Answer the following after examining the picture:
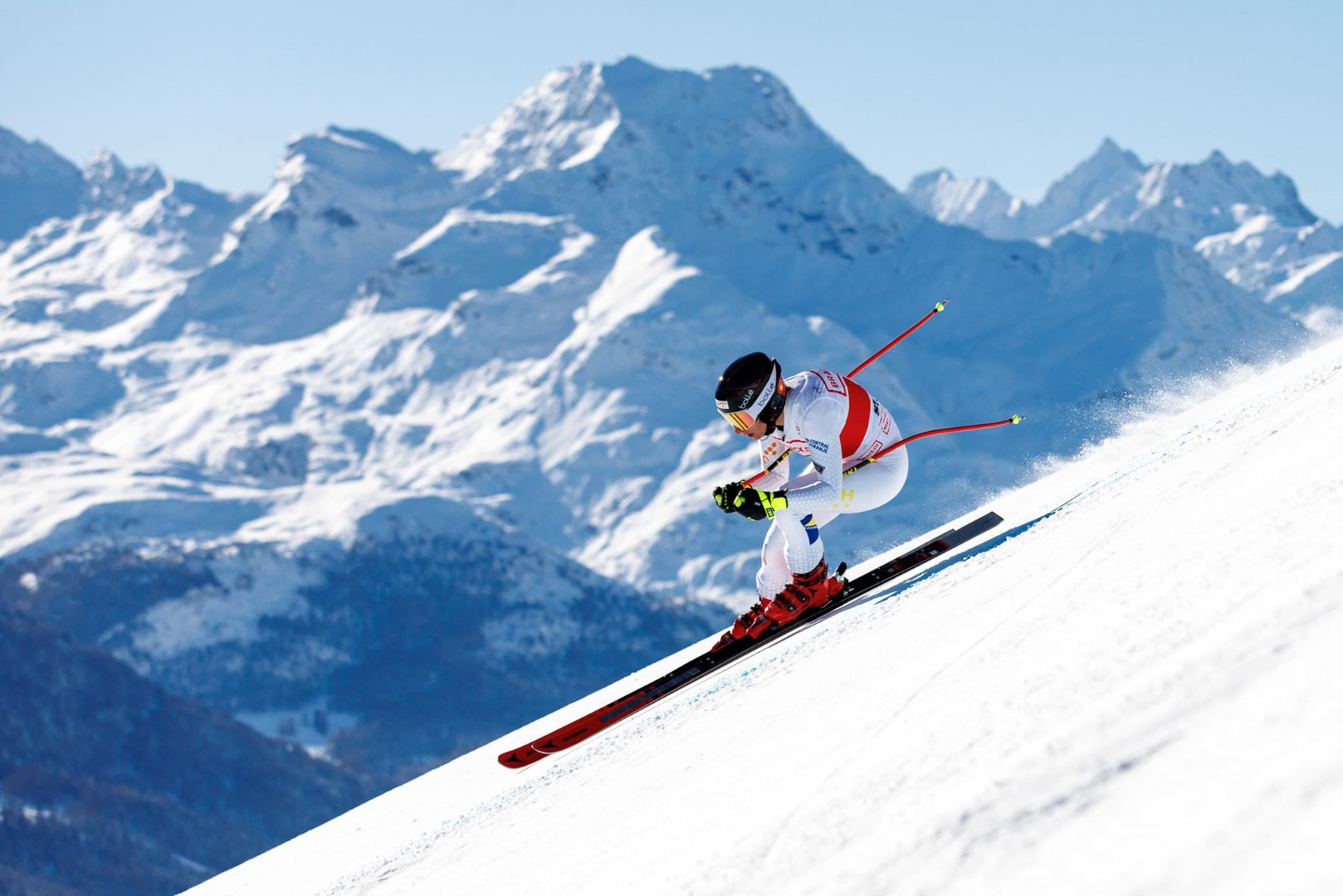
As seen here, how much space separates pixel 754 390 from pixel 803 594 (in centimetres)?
147

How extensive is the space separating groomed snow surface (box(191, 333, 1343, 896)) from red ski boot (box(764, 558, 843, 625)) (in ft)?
3.86

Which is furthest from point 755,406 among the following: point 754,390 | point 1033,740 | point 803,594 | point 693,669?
point 1033,740

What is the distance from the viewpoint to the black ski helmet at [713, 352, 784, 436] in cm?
972

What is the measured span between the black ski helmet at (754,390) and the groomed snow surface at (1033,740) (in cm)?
162

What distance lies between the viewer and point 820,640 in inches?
325

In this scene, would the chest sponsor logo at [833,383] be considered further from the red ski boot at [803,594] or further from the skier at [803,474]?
the red ski boot at [803,594]

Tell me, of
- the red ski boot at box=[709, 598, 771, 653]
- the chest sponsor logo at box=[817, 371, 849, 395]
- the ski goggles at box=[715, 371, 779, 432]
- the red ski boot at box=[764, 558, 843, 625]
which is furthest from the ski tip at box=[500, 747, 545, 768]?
the chest sponsor logo at box=[817, 371, 849, 395]

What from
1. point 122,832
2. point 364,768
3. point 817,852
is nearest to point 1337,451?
point 817,852

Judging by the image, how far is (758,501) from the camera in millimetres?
9633

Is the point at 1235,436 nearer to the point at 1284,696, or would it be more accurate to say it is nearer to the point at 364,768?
the point at 1284,696

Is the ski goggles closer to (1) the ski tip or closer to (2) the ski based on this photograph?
(2) the ski

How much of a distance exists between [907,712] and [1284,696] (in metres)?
1.79

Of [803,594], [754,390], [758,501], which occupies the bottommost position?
[803,594]

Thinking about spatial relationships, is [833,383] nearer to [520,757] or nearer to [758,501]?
[758,501]
